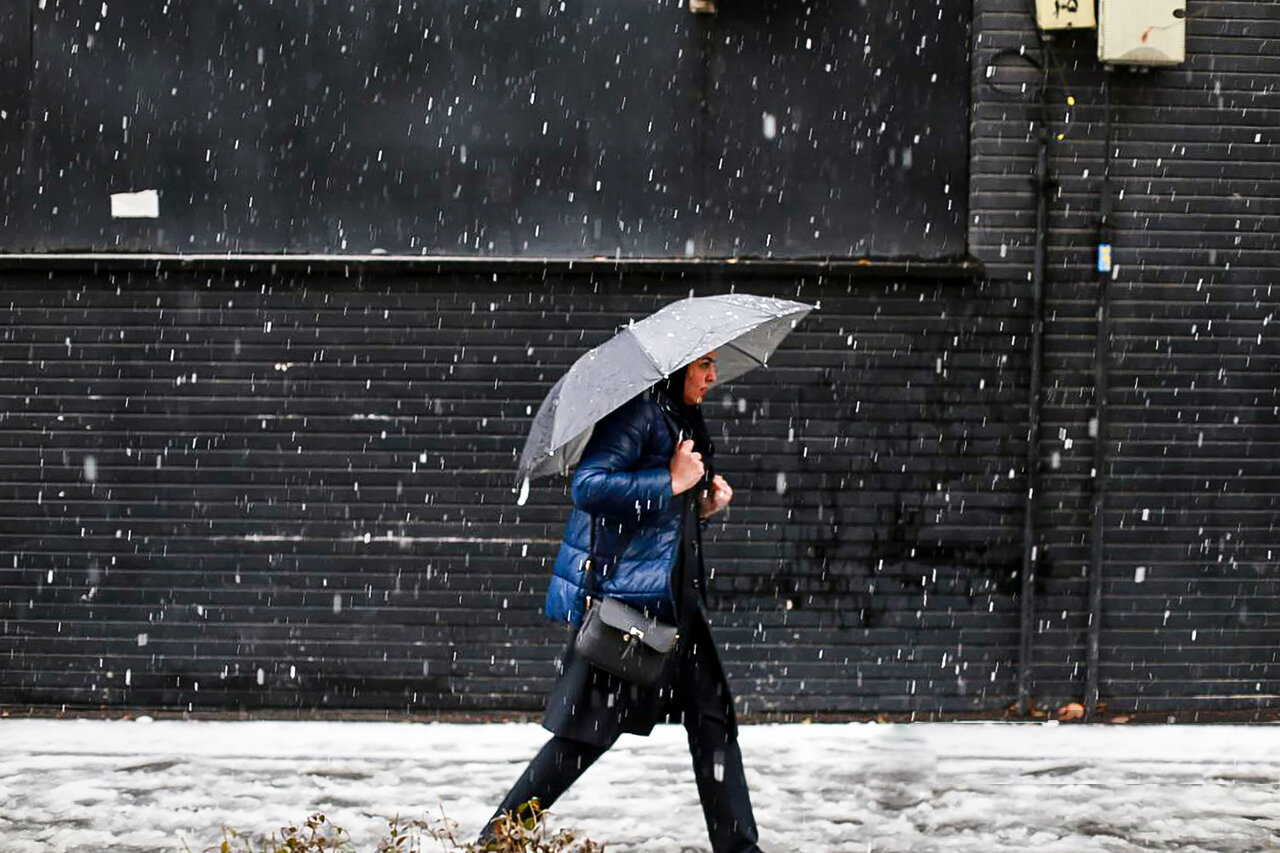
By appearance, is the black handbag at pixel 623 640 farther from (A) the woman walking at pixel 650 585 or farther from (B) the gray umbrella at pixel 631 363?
(B) the gray umbrella at pixel 631 363

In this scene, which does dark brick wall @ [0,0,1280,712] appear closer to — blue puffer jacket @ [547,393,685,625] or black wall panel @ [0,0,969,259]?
black wall panel @ [0,0,969,259]

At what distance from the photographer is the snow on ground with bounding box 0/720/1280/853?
19.7 ft

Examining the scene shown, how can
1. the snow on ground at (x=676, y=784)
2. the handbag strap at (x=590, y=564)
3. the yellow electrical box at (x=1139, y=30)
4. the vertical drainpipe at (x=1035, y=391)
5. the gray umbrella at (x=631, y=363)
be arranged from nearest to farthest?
1. the gray umbrella at (x=631, y=363)
2. the handbag strap at (x=590, y=564)
3. the snow on ground at (x=676, y=784)
4. the yellow electrical box at (x=1139, y=30)
5. the vertical drainpipe at (x=1035, y=391)

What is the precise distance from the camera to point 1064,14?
302 inches

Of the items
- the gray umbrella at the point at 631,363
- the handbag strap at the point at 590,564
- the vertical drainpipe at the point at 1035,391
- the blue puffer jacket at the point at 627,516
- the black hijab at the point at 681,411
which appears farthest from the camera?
the vertical drainpipe at the point at 1035,391

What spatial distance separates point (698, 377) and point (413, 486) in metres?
2.92

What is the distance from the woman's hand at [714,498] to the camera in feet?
17.2

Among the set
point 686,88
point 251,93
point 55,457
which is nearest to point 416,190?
point 251,93

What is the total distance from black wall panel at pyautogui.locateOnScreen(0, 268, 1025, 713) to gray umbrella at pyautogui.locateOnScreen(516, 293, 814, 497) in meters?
2.48

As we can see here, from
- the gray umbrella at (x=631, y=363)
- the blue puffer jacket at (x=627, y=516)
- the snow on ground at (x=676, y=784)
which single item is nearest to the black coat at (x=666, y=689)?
the blue puffer jacket at (x=627, y=516)

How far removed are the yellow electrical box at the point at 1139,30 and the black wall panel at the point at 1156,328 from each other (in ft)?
0.50

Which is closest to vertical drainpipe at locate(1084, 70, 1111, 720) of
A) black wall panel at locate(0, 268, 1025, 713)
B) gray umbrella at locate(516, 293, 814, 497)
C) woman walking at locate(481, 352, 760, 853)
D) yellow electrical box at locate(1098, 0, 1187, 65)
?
yellow electrical box at locate(1098, 0, 1187, 65)

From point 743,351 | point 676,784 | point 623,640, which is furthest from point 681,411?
point 676,784

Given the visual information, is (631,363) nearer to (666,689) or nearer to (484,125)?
(666,689)
